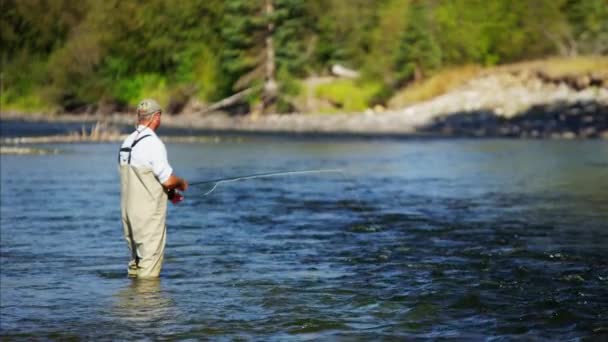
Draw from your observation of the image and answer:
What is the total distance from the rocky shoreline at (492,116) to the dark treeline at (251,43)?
470 centimetres

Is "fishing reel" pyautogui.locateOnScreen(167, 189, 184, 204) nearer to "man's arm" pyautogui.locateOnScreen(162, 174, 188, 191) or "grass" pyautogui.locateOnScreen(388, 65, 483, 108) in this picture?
"man's arm" pyautogui.locateOnScreen(162, 174, 188, 191)

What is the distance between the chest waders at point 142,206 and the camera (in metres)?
9.97

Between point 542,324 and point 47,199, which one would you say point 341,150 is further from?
point 542,324

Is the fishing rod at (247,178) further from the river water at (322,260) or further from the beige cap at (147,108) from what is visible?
the beige cap at (147,108)

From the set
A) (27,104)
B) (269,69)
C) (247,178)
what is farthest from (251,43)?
(247,178)

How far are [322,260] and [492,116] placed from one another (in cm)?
3670

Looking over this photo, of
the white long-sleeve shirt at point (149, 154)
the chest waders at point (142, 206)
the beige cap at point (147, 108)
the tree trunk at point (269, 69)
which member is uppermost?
the tree trunk at point (269, 69)

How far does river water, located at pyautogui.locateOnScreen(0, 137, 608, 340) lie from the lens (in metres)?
8.59

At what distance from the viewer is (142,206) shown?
10.0m

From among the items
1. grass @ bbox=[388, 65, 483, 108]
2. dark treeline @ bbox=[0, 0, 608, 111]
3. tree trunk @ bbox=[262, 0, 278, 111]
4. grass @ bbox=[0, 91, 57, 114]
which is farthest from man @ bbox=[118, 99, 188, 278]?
grass @ bbox=[0, 91, 57, 114]

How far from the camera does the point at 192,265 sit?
11523 mm

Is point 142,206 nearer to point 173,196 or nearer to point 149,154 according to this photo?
point 173,196

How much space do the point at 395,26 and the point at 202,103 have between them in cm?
1158

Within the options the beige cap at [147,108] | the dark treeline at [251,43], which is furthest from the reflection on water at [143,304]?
the dark treeline at [251,43]
